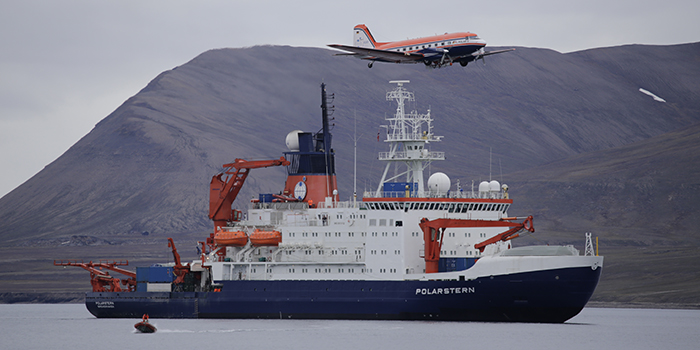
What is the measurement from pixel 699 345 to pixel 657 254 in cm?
7749

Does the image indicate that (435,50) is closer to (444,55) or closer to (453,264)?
(444,55)

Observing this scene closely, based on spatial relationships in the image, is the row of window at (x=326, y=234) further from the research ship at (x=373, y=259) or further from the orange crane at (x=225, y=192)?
the orange crane at (x=225, y=192)

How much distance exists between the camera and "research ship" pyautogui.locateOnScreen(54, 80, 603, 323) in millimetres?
43531

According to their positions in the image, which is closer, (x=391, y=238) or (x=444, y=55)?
(x=391, y=238)

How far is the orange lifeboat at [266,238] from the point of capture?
157 feet

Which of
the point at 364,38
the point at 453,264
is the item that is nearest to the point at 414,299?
the point at 453,264

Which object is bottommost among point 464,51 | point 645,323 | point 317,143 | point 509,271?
point 645,323

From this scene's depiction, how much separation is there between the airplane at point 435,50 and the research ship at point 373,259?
260 centimetres

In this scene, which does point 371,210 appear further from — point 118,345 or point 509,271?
point 118,345

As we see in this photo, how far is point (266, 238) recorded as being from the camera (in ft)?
157

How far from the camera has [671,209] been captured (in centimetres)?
14188

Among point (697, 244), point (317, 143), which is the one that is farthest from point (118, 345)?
point (697, 244)

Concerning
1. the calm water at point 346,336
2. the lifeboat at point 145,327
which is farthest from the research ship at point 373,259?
the lifeboat at point 145,327

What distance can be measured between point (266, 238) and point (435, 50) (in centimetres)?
1295
